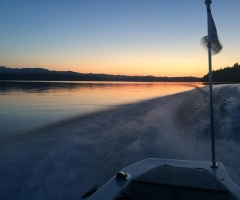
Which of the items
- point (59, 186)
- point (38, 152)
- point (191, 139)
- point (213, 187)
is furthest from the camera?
point (191, 139)

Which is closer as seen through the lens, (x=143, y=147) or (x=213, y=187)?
(x=213, y=187)

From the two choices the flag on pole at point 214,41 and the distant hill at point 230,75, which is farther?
the distant hill at point 230,75

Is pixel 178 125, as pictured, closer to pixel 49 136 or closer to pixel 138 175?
pixel 49 136

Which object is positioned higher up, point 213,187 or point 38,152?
point 213,187

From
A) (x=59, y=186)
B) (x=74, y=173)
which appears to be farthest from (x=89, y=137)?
(x=59, y=186)

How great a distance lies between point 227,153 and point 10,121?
23.9 feet

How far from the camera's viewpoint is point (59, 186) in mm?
3402

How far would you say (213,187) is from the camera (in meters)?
2.09

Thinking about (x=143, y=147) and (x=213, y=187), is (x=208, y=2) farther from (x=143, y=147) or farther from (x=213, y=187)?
(x=143, y=147)

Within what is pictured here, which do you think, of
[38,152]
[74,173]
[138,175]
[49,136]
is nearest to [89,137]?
[49,136]

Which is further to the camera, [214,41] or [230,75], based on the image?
[230,75]

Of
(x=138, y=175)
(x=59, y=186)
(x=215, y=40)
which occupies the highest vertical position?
(x=215, y=40)

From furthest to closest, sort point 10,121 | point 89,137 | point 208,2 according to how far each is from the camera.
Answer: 1. point 10,121
2. point 89,137
3. point 208,2

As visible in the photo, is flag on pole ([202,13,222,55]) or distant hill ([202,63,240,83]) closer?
flag on pole ([202,13,222,55])
